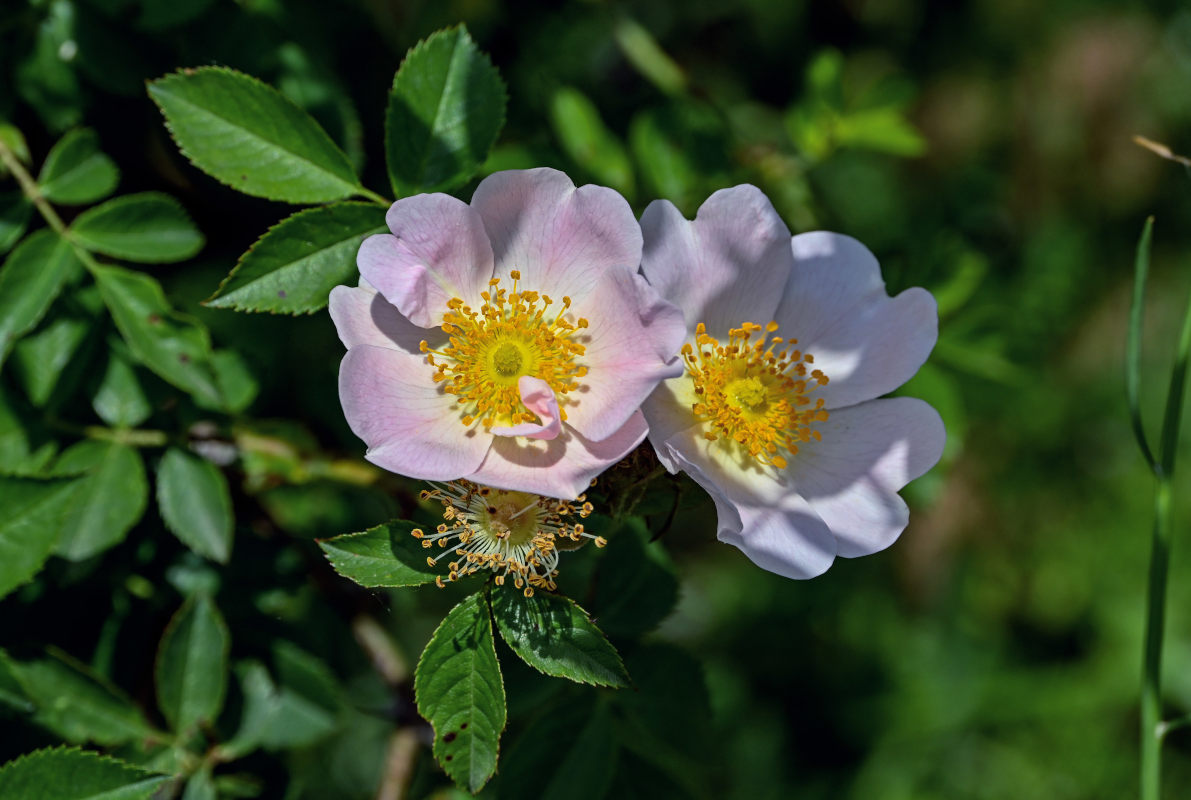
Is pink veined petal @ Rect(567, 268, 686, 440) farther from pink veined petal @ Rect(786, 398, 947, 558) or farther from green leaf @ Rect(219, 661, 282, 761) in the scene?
green leaf @ Rect(219, 661, 282, 761)

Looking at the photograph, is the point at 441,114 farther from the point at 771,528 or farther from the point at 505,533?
the point at 771,528

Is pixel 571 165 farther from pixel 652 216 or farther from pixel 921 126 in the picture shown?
pixel 921 126

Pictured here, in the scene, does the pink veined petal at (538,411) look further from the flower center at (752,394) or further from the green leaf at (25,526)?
the green leaf at (25,526)

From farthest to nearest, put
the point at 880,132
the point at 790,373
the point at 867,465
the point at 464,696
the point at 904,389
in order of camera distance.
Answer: the point at 880,132 → the point at 904,389 → the point at 790,373 → the point at 867,465 → the point at 464,696

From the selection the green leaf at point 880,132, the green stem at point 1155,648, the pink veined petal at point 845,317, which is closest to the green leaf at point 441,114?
the pink veined petal at point 845,317

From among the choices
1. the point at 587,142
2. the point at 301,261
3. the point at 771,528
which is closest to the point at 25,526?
the point at 301,261

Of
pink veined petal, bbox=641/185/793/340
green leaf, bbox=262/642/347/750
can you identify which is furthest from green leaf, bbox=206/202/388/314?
green leaf, bbox=262/642/347/750
